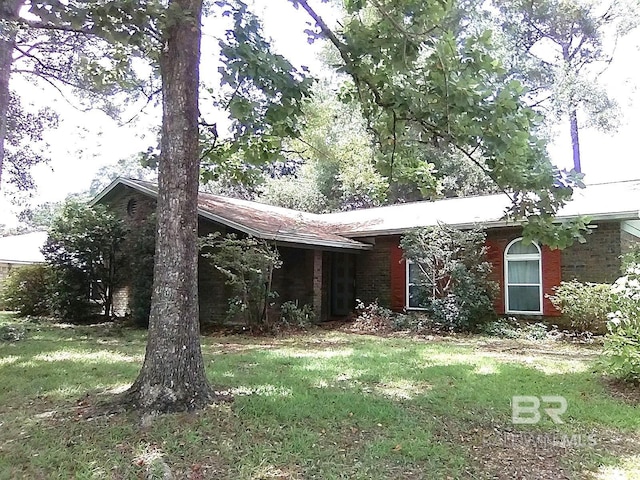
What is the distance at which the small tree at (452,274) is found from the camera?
1180 cm

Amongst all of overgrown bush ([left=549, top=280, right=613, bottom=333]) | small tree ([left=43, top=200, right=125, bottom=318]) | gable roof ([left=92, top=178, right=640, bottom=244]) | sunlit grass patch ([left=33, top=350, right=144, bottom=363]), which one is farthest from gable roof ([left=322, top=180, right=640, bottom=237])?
Answer: sunlit grass patch ([left=33, top=350, right=144, bottom=363])

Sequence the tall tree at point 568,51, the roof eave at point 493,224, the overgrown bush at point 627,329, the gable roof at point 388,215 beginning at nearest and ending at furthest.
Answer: the overgrown bush at point 627,329 < the roof eave at point 493,224 < the gable roof at point 388,215 < the tall tree at point 568,51

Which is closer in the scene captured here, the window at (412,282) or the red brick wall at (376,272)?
the window at (412,282)

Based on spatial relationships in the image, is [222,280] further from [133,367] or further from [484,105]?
[484,105]

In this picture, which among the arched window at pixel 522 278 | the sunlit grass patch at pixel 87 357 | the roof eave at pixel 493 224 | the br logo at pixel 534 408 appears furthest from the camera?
the arched window at pixel 522 278

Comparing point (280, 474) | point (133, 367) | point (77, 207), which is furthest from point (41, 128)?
point (280, 474)

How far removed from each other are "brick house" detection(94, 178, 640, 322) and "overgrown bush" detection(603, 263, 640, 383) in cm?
433

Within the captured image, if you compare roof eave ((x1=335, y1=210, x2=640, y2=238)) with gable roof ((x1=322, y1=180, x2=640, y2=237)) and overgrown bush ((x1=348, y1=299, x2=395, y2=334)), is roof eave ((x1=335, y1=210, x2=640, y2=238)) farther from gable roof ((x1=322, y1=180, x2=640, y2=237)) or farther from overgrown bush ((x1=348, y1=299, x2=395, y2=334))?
overgrown bush ((x1=348, y1=299, x2=395, y2=334))

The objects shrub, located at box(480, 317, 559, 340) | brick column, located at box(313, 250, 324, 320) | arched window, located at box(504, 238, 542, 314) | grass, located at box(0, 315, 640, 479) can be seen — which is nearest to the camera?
grass, located at box(0, 315, 640, 479)

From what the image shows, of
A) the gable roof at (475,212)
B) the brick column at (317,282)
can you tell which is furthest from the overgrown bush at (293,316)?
the gable roof at (475,212)

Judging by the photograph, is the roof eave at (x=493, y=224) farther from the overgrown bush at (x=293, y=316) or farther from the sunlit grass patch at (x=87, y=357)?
the sunlit grass patch at (x=87, y=357)

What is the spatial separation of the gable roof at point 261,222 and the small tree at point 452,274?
2.17 m

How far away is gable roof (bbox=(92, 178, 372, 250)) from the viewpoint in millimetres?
12172

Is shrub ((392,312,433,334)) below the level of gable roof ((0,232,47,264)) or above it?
below
